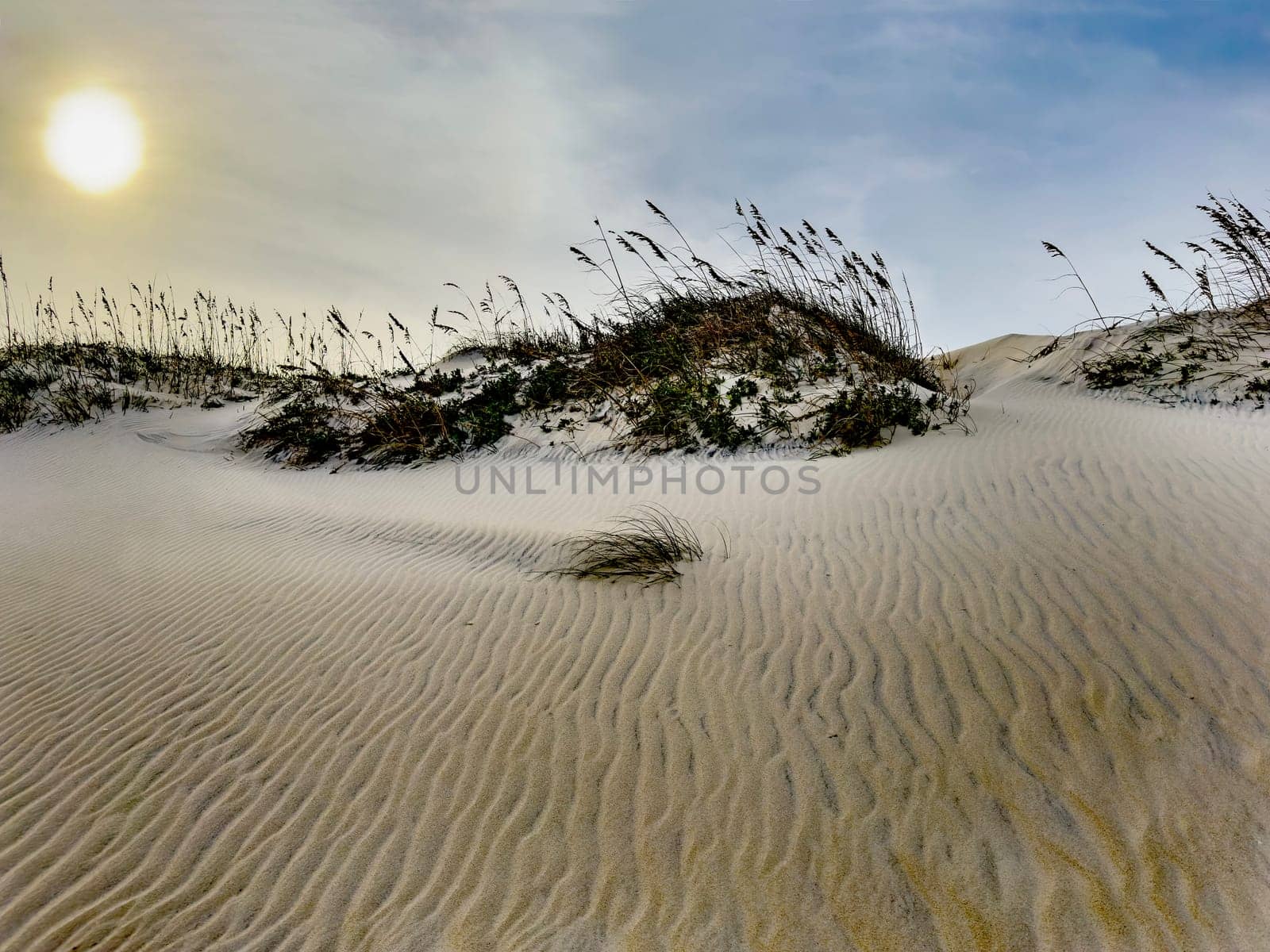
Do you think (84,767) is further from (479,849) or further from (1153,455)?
(1153,455)

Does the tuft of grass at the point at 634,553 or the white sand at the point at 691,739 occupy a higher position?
the tuft of grass at the point at 634,553

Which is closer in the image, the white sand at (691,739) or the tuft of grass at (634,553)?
the white sand at (691,739)

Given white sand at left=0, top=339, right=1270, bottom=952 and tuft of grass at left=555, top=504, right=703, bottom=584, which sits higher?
tuft of grass at left=555, top=504, right=703, bottom=584

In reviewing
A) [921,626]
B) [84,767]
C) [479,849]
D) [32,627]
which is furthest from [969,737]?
[32,627]

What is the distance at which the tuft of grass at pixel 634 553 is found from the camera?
506 centimetres

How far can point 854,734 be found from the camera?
10.9 feet

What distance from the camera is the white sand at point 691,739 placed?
8.61ft

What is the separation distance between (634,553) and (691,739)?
1.98 m

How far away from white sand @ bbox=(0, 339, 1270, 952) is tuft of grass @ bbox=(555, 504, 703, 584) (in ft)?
0.76

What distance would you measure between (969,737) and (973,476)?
12.2ft

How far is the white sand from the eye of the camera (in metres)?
2.62

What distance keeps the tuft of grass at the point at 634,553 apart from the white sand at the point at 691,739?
23 centimetres

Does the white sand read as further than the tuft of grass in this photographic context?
No

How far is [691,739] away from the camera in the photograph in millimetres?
3424
